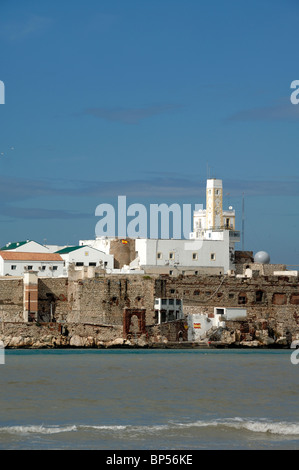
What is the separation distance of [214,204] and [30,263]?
731 inches

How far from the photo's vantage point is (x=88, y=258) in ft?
234

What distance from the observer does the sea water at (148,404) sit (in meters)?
22.7

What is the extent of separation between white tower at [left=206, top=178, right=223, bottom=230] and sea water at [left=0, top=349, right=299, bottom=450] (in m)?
32.2

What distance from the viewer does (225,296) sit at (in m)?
67.5

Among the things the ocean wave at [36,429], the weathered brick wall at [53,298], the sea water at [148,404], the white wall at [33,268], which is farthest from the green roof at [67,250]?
the ocean wave at [36,429]

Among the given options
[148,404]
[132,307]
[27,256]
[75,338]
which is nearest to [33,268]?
[27,256]

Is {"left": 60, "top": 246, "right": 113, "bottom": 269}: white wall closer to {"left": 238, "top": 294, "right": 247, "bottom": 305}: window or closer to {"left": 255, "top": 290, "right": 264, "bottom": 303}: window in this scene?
Answer: {"left": 238, "top": 294, "right": 247, "bottom": 305}: window

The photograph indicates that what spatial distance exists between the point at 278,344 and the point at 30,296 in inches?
690

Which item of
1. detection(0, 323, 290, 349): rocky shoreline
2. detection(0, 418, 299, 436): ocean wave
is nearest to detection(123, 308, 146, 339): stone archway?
detection(0, 323, 290, 349): rocky shoreline

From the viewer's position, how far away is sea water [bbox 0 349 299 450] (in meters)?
22.7

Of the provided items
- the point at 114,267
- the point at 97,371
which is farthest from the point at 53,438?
the point at 114,267

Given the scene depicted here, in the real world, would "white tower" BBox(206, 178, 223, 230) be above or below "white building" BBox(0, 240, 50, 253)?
above

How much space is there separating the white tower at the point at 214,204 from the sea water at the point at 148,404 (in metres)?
32.2
